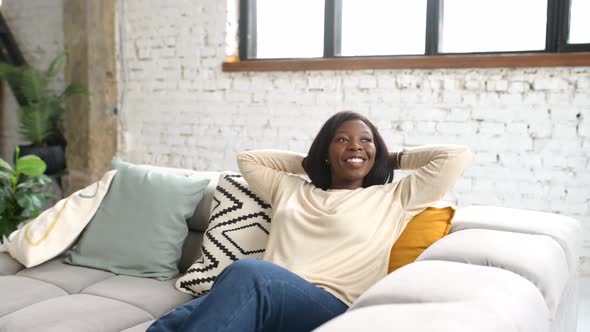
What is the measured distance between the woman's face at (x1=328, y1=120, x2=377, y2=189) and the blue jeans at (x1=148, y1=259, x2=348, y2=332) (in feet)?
1.60

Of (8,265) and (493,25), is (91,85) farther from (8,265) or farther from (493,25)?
(493,25)

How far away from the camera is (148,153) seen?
4312mm

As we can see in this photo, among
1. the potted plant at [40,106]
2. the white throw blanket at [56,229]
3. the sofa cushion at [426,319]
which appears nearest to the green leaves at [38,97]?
the potted plant at [40,106]

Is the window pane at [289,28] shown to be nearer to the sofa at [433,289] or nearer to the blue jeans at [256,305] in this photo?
the sofa at [433,289]

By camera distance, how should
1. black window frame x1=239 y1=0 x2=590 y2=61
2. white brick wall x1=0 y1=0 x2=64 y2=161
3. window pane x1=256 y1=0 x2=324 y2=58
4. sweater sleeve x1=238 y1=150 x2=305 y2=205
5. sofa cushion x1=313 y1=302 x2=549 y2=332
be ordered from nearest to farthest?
sofa cushion x1=313 y1=302 x2=549 y2=332, sweater sleeve x1=238 y1=150 x2=305 y2=205, black window frame x1=239 y1=0 x2=590 y2=61, window pane x1=256 y1=0 x2=324 y2=58, white brick wall x1=0 y1=0 x2=64 y2=161

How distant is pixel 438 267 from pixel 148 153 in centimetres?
336

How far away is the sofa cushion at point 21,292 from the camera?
1.76m

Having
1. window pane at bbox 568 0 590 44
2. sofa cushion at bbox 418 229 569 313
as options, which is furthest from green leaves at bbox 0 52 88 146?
sofa cushion at bbox 418 229 569 313

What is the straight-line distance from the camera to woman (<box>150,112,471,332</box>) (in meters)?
1.40

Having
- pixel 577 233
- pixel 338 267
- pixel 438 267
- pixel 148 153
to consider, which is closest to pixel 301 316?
pixel 338 267

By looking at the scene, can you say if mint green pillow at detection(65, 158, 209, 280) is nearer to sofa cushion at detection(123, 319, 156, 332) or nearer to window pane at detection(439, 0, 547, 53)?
sofa cushion at detection(123, 319, 156, 332)

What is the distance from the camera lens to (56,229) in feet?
7.09

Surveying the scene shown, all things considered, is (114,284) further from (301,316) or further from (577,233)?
(577,233)

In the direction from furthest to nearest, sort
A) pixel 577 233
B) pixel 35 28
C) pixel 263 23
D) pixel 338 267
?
pixel 35 28
pixel 263 23
pixel 577 233
pixel 338 267
